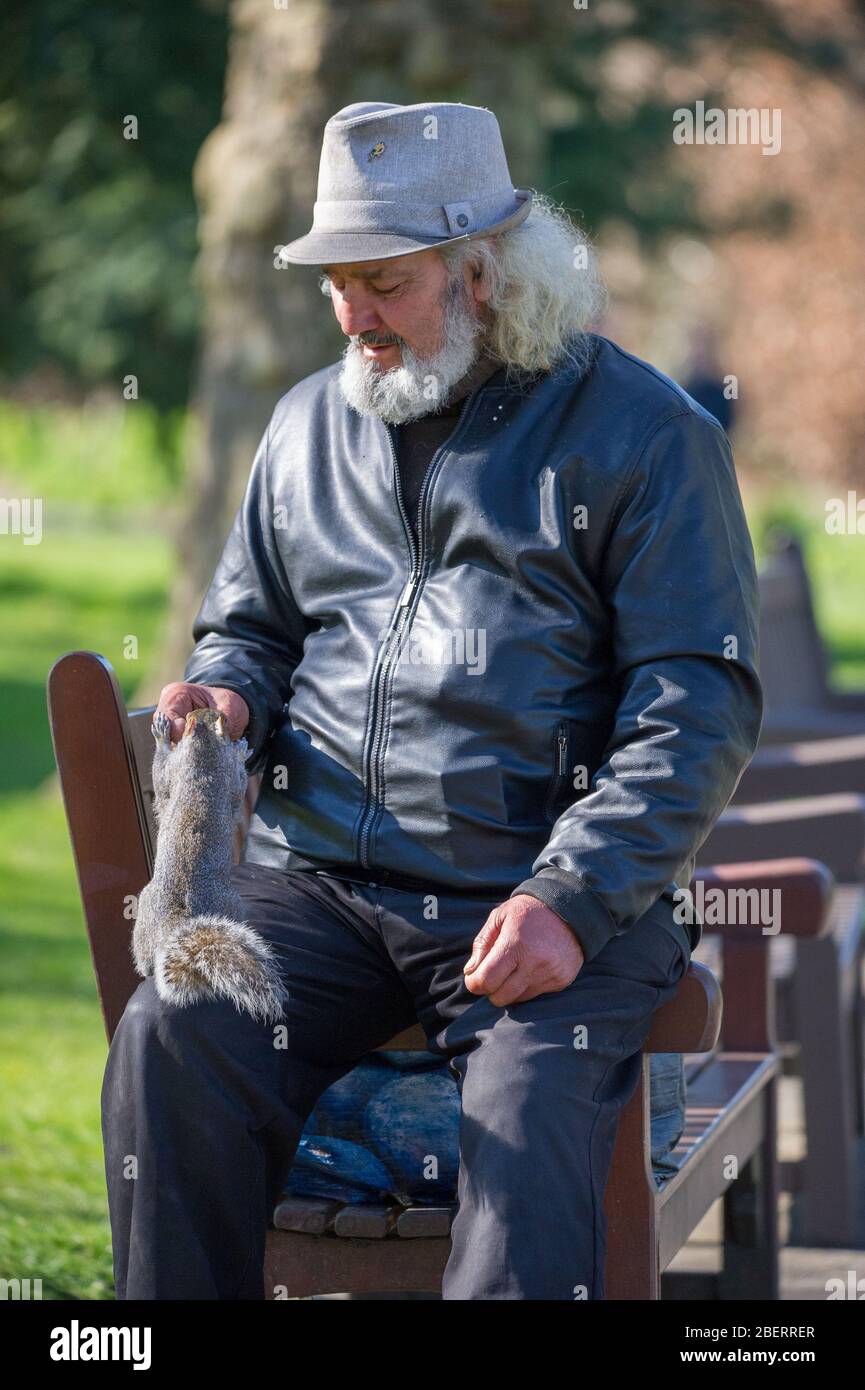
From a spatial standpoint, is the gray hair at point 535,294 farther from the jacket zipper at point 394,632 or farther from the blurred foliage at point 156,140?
the blurred foliage at point 156,140

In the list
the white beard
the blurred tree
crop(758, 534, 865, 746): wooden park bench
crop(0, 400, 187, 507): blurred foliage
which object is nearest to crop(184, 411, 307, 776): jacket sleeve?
the white beard

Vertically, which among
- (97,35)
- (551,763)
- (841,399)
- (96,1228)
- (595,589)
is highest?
(841,399)

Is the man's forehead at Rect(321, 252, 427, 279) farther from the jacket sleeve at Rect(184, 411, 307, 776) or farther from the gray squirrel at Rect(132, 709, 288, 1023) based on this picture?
the gray squirrel at Rect(132, 709, 288, 1023)

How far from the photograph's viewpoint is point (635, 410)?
2.71 m

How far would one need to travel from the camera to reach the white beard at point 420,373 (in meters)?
2.84

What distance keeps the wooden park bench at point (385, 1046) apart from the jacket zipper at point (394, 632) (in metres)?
0.33

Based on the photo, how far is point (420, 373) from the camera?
284 centimetres

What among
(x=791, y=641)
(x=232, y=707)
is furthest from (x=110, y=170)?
(x=232, y=707)

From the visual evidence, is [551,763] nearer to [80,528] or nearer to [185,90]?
[185,90]

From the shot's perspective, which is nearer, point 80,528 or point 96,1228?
point 96,1228

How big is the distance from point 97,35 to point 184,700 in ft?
28.7

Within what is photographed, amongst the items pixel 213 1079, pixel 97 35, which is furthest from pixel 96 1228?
pixel 97 35

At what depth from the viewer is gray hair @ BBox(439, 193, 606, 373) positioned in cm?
281

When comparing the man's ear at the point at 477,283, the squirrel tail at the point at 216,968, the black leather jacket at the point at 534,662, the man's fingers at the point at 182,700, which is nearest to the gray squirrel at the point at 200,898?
the squirrel tail at the point at 216,968
